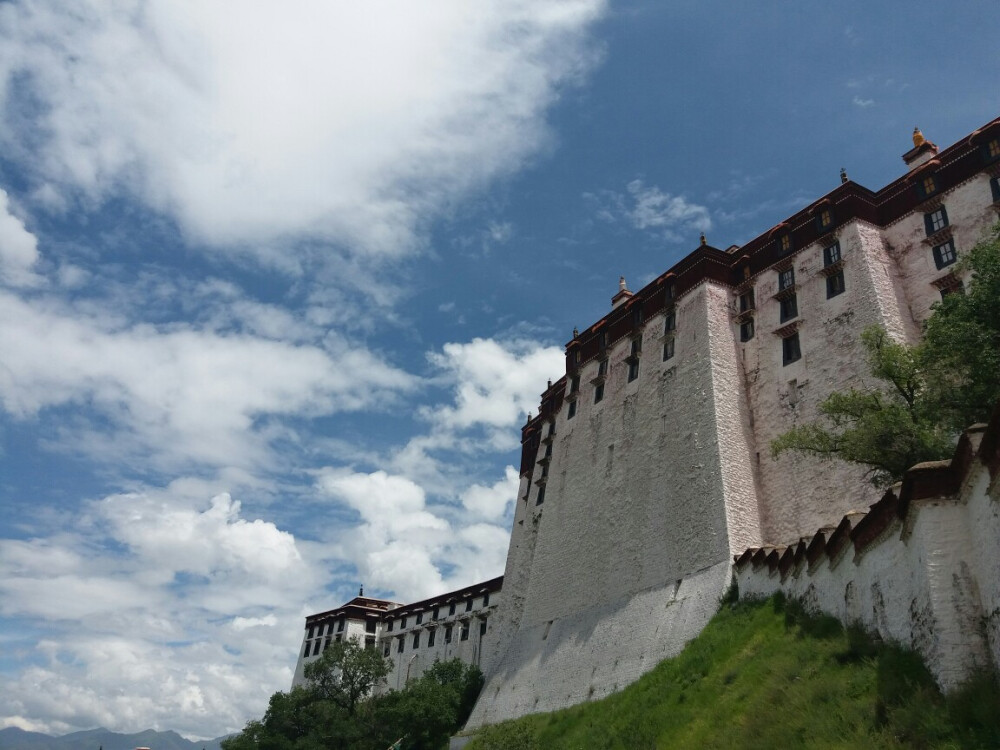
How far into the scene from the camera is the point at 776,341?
30.2 metres

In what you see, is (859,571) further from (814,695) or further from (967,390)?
(967,390)

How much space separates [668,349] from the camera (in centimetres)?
3356

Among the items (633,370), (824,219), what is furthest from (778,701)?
(633,370)

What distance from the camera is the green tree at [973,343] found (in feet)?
50.3

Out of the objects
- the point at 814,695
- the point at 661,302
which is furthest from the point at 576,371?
the point at 814,695

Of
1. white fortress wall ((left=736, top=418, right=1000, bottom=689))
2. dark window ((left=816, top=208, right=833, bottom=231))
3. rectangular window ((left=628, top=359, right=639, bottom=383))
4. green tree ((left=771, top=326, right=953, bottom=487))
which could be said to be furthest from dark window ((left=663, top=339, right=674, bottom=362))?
white fortress wall ((left=736, top=418, right=1000, bottom=689))

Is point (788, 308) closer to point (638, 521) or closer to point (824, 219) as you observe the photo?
point (824, 219)

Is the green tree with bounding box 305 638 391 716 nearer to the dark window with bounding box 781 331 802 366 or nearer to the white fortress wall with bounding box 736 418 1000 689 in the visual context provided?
the dark window with bounding box 781 331 802 366

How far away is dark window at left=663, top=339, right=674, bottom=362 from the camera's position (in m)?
→ 33.3

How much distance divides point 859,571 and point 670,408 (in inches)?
716

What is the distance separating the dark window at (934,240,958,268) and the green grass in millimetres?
14596

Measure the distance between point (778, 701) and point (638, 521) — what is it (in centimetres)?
1725

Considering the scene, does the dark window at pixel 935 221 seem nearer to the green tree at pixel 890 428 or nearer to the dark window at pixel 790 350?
the dark window at pixel 790 350

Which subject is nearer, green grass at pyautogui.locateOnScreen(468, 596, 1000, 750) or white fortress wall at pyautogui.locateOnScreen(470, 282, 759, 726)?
green grass at pyautogui.locateOnScreen(468, 596, 1000, 750)
